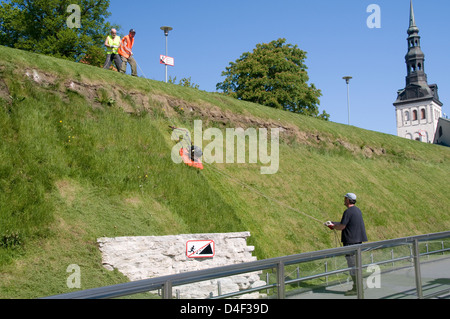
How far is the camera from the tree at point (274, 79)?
4791 cm

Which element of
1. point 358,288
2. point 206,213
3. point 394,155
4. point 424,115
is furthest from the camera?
point 424,115

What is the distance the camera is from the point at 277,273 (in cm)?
550

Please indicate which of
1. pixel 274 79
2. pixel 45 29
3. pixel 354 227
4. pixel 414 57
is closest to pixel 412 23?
pixel 414 57

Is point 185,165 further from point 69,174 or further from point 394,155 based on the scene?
point 394,155

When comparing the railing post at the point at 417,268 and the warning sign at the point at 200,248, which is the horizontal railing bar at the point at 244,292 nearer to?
the railing post at the point at 417,268

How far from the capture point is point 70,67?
1627 centimetres

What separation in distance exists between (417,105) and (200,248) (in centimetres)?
12804

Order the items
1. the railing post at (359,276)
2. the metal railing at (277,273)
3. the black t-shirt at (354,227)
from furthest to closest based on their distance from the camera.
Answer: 1. the black t-shirt at (354,227)
2. the railing post at (359,276)
3. the metal railing at (277,273)

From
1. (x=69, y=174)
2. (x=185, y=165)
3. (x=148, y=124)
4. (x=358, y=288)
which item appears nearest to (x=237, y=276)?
(x=358, y=288)

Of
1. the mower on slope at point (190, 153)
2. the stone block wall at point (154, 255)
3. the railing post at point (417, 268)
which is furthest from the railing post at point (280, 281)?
the mower on slope at point (190, 153)

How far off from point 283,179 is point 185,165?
5047mm

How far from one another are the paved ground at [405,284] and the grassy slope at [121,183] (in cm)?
499

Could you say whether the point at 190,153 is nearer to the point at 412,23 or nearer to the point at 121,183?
the point at 121,183
